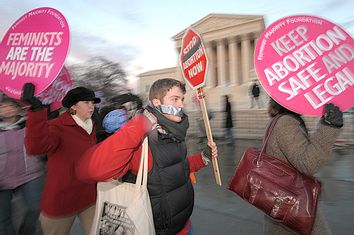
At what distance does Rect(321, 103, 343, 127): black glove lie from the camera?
6.25 ft

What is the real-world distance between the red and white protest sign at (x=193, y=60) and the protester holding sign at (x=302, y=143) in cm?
65

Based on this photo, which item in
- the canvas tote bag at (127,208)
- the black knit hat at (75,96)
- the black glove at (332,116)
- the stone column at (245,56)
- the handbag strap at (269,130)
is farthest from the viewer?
the stone column at (245,56)

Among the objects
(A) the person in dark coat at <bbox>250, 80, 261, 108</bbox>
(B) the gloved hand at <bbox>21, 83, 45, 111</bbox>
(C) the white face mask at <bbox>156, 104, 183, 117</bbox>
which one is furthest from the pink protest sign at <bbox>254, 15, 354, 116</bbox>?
(A) the person in dark coat at <bbox>250, 80, 261, 108</bbox>

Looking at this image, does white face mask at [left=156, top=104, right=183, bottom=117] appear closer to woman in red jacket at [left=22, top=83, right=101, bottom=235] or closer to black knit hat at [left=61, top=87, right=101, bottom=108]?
woman in red jacket at [left=22, top=83, right=101, bottom=235]

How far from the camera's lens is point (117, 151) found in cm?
163

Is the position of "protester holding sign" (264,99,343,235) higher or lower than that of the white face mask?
lower

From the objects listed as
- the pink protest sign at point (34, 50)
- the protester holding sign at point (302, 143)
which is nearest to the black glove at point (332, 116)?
the protester holding sign at point (302, 143)

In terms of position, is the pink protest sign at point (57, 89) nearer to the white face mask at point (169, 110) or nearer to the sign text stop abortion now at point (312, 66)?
the white face mask at point (169, 110)

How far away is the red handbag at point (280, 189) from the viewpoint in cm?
201

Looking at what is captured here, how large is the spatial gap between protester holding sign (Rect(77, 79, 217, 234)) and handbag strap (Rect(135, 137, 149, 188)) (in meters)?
0.04

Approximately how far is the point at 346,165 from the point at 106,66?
44582 mm

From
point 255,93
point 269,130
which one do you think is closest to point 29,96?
point 269,130

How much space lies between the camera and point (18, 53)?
2414mm

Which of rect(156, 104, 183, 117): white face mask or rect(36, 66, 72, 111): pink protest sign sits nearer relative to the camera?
rect(156, 104, 183, 117): white face mask
